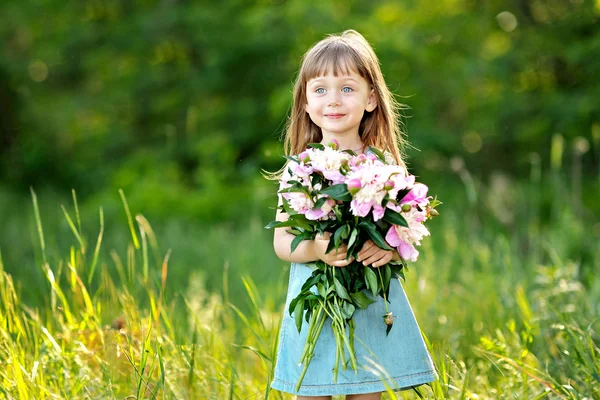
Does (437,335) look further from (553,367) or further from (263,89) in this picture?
(263,89)

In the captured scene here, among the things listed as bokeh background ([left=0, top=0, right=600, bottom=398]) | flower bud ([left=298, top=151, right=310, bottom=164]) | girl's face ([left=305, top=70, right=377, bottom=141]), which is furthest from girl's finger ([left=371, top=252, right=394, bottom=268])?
bokeh background ([left=0, top=0, right=600, bottom=398])

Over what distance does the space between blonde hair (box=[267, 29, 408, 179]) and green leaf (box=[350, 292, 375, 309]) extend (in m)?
0.52

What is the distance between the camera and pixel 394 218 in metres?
2.16

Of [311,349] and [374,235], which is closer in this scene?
[374,235]

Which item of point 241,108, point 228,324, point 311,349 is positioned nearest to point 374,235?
point 311,349

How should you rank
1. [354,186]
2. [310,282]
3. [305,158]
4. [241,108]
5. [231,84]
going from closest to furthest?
[354,186]
[305,158]
[310,282]
[241,108]
[231,84]

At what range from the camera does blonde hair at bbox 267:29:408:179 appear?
8.19 feet

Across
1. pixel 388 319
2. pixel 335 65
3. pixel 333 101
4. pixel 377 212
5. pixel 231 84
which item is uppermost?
pixel 231 84

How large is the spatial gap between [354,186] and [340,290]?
34 centimetres

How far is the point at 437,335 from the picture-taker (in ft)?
12.5

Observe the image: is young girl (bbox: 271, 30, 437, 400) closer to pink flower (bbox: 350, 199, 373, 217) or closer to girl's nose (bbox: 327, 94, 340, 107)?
girl's nose (bbox: 327, 94, 340, 107)

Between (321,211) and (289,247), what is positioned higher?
(321,211)

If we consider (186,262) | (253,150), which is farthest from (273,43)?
(186,262)

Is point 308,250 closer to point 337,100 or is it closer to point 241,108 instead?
point 337,100
